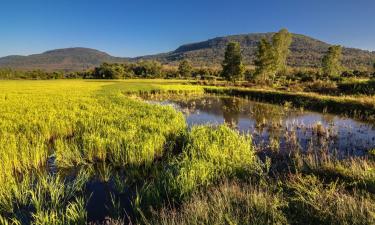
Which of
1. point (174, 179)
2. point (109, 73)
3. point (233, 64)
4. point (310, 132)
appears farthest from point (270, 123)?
point (109, 73)

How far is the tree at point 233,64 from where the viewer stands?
195 ft

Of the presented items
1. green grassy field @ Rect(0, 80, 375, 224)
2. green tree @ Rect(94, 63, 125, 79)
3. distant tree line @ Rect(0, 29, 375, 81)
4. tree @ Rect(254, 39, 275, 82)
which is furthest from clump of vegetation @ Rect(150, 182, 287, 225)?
green tree @ Rect(94, 63, 125, 79)

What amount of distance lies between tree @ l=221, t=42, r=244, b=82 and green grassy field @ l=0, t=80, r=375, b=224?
47.7 meters

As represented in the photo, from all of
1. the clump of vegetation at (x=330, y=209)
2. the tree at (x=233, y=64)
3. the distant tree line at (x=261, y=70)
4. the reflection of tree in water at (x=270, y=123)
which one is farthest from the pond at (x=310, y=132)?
the tree at (x=233, y=64)

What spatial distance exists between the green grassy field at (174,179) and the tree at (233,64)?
4772 centimetres

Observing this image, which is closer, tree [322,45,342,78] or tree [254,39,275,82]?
tree [254,39,275,82]

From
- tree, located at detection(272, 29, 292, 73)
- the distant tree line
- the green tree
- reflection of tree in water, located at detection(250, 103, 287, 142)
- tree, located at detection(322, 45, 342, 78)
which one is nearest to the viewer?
reflection of tree in water, located at detection(250, 103, 287, 142)

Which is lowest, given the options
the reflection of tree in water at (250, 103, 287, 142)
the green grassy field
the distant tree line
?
the reflection of tree in water at (250, 103, 287, 142)

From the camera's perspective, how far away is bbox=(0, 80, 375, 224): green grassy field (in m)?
5.38

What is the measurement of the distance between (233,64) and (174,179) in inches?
2181

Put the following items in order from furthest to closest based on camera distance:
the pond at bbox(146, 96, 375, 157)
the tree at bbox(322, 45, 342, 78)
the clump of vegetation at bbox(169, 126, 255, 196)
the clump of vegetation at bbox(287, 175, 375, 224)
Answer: the tree at bbox(322, 45, 342, 78)
the pond at bbox(146, 96, 375, 157)
the clump of vegetation at bbox(169, 126, 255, 196)
the clump of vegetation at bbox(287, 175, 375, 224)

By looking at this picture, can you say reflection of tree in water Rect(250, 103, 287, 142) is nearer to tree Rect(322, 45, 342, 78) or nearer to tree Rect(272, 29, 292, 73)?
tree Rect(272, 29, 292, 73)

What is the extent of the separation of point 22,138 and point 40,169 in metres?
2.04

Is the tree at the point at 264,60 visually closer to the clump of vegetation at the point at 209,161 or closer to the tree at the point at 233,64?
the tree at the point at 233,64
